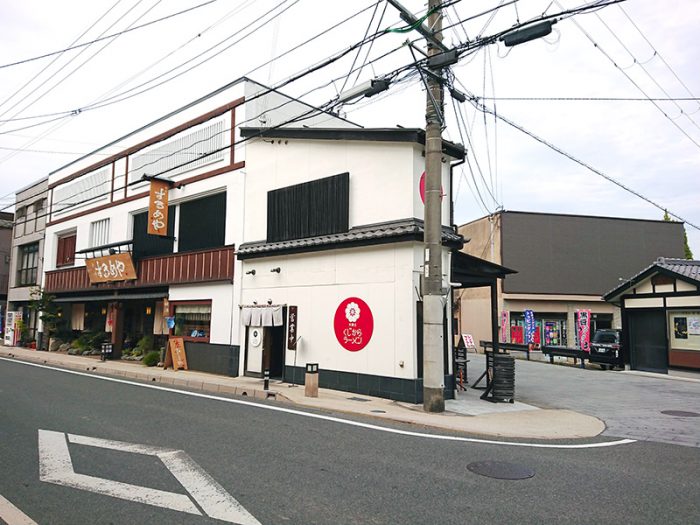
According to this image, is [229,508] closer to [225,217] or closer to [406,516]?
[406,516]

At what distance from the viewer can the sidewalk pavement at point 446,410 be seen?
941 cm

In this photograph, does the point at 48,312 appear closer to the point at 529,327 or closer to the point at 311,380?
the point at 311,380

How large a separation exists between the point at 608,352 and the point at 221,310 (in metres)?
16.9

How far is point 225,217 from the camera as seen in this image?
1823 cm

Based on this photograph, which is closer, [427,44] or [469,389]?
[427,44]

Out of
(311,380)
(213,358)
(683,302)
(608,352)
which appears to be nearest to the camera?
(311,380)

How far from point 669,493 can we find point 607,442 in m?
2.97

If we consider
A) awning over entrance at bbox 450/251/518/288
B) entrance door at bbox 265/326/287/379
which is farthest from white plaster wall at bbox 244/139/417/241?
entrance door at bbox 265/326/287/379

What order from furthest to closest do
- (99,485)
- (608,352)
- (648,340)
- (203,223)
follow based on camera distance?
1. (608,352)
2. (648,340)
3. (203,223)
4. (99,485)

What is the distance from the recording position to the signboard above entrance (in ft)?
71.6

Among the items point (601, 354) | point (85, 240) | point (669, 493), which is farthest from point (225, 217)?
point (601, 354)

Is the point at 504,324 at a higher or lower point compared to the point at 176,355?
higher

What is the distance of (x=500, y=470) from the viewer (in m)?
6.52

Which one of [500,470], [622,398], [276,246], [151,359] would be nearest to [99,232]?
[151,359]
